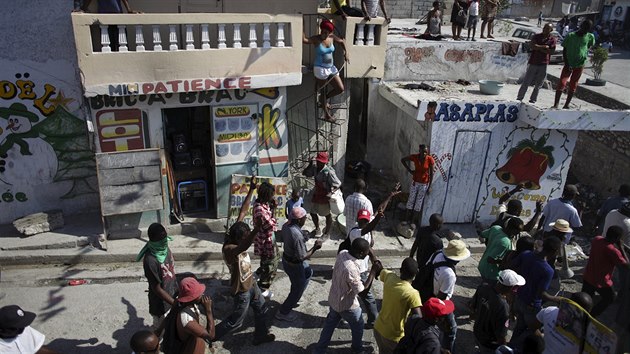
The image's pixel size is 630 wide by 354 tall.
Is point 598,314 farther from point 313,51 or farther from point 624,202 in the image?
point 313,51

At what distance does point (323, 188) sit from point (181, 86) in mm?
2943

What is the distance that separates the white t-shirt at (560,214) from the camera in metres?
7.87

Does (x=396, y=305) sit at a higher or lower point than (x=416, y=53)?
lower

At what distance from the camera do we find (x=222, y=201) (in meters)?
9.59

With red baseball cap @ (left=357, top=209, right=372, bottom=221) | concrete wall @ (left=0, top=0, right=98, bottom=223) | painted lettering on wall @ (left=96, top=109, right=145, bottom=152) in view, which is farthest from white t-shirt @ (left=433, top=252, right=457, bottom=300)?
concrete wall @ (left=0, top=0, right=98, bottom=223)

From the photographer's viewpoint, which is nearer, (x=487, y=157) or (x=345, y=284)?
(x=345, y=284)

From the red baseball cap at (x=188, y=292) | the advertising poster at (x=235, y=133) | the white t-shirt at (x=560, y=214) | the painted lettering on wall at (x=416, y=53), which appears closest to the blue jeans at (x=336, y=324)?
the red baseball cap at (x=188, y=292)

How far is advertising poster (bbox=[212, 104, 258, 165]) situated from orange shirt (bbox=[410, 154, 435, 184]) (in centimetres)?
297

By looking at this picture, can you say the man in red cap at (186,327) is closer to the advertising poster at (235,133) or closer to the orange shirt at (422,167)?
the advertising poster at (235,133)

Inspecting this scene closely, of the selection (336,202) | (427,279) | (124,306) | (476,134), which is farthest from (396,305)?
(476,134)

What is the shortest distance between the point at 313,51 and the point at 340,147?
6.62 ft

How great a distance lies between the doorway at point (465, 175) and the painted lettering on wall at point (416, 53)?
293 cm

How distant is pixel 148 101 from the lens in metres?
8.65

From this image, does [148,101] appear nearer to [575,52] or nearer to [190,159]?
[190,159]
